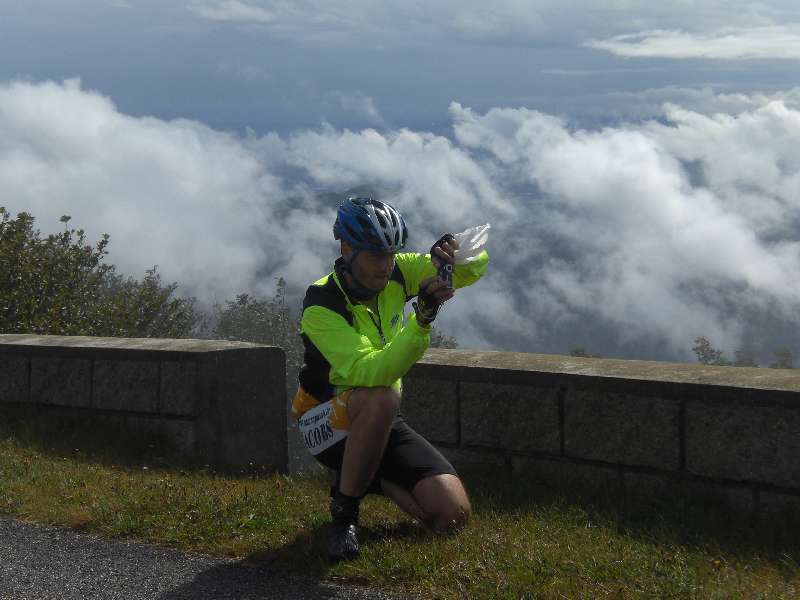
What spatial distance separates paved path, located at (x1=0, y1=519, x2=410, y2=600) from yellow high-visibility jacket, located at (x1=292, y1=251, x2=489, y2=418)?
2.78 ft

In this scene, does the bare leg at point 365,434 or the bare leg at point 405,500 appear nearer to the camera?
the bare leg at point 365,434

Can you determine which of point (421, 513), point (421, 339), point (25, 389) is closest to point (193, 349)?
point (25, 389)

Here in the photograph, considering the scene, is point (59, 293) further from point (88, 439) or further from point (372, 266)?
point (372, 266)

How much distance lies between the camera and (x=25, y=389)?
25.6 ft

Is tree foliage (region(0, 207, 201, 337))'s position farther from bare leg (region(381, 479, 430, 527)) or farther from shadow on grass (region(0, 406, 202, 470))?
bare leg (region(381, 479, 430, 527))

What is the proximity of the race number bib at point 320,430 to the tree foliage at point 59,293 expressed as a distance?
1710cm

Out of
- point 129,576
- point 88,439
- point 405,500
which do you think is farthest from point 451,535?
point 88,439

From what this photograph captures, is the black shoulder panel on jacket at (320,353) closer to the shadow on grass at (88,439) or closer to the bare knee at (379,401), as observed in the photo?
the bare knee at (379,401)

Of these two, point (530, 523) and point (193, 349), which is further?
point (193, 349)

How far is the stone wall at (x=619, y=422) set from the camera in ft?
15.6

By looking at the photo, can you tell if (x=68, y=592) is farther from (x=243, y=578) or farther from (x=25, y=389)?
(x=25, y=389)

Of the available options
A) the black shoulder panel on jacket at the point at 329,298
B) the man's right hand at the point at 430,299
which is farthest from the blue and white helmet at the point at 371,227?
the man's right hand at the point at 430,299

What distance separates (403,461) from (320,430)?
42 cm

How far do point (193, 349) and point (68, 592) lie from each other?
269cm
